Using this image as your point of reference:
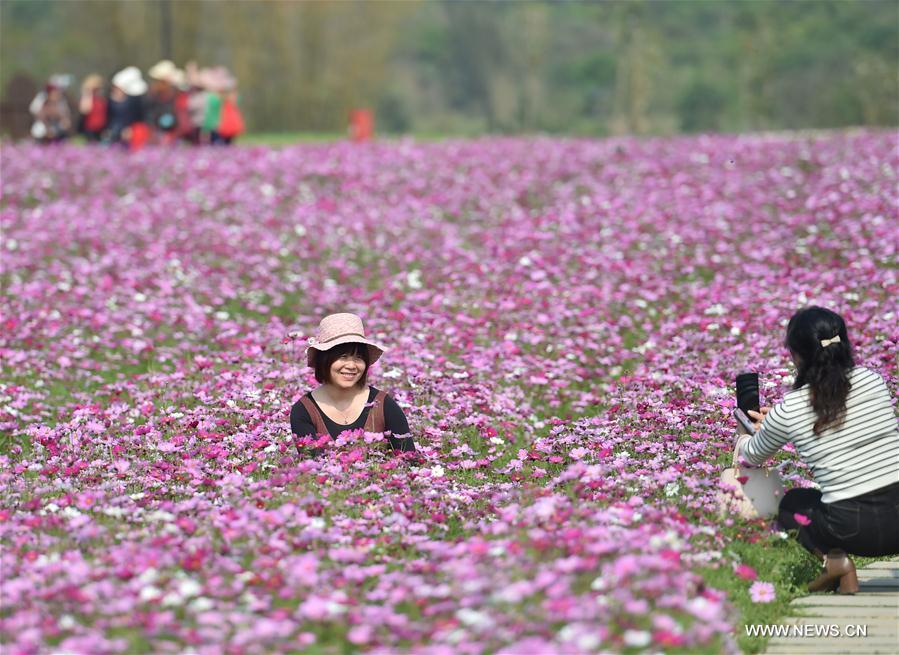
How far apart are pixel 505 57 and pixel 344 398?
8687 centimetres

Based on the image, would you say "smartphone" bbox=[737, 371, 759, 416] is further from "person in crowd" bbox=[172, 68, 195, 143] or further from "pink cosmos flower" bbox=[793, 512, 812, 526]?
"person in crowd" bbox=[172, 68, 195, 143]

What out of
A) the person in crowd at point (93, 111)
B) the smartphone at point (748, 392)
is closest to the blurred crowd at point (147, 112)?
the person in crowd at point (93, 111)

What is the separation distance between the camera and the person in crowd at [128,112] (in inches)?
1038

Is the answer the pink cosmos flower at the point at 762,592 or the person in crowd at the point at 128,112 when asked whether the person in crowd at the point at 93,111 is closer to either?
the person in crowd at the point at 128,112

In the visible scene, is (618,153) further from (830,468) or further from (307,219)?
(830,468)

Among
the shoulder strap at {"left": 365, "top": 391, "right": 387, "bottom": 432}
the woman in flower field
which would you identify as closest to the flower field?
the shoulder strap at {"left": 365, "top": 391, "right": 387, "bottom": 432}

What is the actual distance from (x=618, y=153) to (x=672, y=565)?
740 inches

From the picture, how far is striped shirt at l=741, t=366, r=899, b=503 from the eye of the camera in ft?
19.1

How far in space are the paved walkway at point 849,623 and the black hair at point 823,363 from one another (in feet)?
2.65

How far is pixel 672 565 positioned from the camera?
4.70 m

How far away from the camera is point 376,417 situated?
Answer: 7.10m

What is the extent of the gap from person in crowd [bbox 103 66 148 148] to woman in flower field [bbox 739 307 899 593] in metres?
22.2

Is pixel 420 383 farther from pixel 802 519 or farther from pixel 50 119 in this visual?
pixel 50 119

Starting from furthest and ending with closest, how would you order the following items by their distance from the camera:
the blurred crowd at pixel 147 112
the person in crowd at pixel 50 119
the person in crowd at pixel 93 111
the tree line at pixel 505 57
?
the tree line at pixel 505 57
the person in crowd at pixel 93 111
the person in crowd at pixel 50 119
the blurred crowd at pixel 147 112
